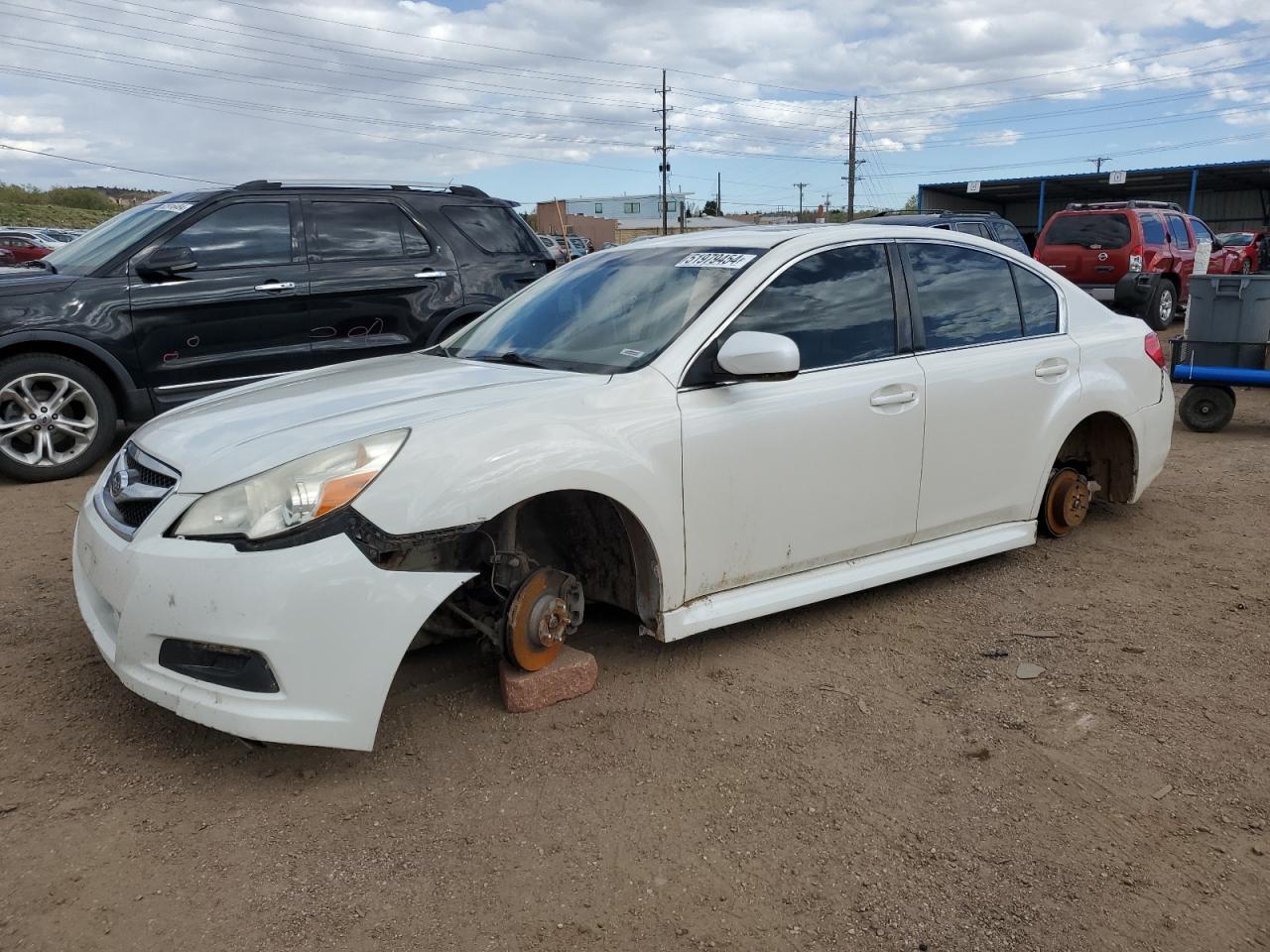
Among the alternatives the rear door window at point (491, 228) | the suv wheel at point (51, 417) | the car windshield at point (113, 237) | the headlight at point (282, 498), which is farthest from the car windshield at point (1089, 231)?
the headlight at point (282, 498)

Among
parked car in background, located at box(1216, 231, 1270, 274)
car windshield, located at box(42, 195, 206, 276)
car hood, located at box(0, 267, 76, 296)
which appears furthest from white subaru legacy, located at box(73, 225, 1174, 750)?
parked car in background, located at box(1216, 231, 1270, 274)

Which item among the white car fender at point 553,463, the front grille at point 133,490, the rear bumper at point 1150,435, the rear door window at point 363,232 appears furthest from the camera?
the rear door window at point 363,232

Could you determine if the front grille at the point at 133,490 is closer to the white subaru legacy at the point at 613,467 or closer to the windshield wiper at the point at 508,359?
the white subaru legacy at the point at 613,467

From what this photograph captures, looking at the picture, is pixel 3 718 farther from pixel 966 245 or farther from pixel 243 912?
pixel 966 245

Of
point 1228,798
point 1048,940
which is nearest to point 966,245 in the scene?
point 1228,798

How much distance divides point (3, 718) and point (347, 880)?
1.56 m

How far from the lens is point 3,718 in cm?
329

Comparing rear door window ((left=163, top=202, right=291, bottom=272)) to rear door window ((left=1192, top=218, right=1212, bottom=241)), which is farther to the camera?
rear door window ((left=1192, top=218, right=1212, bottom=241))

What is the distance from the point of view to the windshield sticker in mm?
3842

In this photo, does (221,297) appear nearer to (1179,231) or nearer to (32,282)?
(32,282)

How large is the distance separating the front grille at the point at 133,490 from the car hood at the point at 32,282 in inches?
145

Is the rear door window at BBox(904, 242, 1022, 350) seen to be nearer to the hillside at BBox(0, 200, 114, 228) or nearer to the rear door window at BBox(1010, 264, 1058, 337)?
the rear door window at BBox(1010, 264, 1058, 337)

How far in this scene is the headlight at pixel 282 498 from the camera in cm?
278

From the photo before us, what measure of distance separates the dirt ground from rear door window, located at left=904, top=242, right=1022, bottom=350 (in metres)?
1.23
